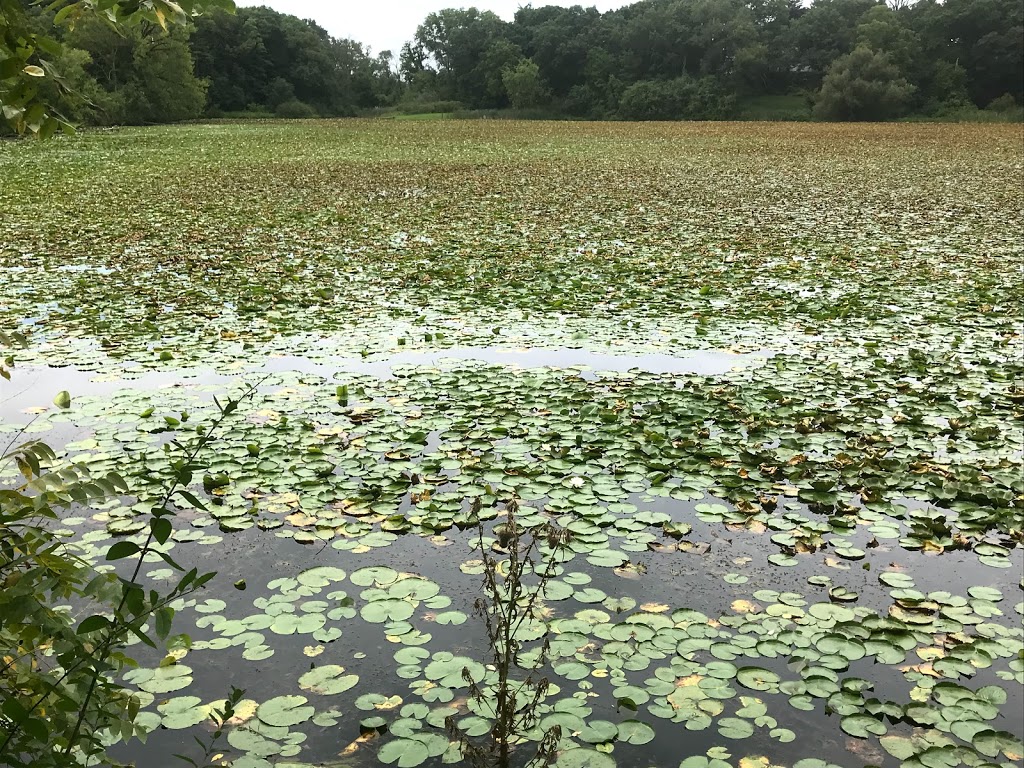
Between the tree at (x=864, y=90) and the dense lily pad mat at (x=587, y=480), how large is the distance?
4803cm

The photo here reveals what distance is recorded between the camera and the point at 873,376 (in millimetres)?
5965

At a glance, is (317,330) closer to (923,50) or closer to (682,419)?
(682,419)

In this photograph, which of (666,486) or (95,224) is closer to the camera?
(666,486)

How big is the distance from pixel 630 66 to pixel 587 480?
77.4 meters

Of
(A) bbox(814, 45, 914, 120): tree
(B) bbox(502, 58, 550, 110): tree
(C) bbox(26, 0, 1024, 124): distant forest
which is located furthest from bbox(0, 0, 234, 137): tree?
(B) bbox(502, 58, 550, 110): tree

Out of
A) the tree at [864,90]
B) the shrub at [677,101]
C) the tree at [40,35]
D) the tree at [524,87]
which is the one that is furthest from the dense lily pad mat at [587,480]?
the tree at [524,87]

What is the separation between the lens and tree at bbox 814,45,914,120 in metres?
53.3

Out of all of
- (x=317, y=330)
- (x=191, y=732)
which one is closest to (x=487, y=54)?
(x=317, y=330)

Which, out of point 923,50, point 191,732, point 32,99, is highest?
point 923,50

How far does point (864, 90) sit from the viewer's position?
53.2 metres

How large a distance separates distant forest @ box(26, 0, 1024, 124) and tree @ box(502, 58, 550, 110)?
0.15 m

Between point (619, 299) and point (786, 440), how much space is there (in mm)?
3609

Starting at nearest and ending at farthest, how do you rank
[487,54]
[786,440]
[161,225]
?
[786,440]
[161,225]
[487,54]

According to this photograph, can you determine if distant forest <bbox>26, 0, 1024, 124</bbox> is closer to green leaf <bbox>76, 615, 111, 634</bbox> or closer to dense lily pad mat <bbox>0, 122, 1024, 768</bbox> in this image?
dense lily pad mat <bbox>0, 122, 1024, 768</bbox>
